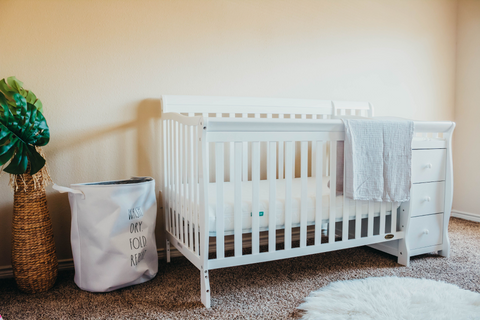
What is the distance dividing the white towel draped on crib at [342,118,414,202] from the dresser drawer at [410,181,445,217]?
0.13 meters

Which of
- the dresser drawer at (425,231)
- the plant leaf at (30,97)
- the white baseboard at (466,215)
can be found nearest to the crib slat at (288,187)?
the dresser drawer at (425,231)

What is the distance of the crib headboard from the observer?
1.83m

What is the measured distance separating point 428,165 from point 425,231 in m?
0.36

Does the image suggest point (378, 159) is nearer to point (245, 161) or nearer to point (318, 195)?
point (318, 195)

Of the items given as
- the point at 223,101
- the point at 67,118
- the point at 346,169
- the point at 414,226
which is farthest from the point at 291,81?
the point at 67,118

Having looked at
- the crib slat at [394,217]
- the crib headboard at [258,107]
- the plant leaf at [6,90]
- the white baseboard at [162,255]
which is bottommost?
the white baseboard at [162,255]

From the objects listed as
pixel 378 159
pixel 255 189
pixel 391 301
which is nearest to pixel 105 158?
pixel 255 189

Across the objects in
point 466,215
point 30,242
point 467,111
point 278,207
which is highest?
point 467,111

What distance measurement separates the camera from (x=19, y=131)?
1315 mm

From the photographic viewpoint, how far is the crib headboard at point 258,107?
6.00ft

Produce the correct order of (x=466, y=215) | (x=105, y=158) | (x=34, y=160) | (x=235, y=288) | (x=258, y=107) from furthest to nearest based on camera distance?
(x=466, y=215) → (x=258, y=107) → (x=105, y=158) → (x=235, y=288) → (x=34, y=160)

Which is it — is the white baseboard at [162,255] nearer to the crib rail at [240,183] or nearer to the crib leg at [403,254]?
the crib rail at [240,183]

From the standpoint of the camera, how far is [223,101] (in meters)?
1.92

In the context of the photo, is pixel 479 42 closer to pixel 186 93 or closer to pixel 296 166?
pixel 296 166
